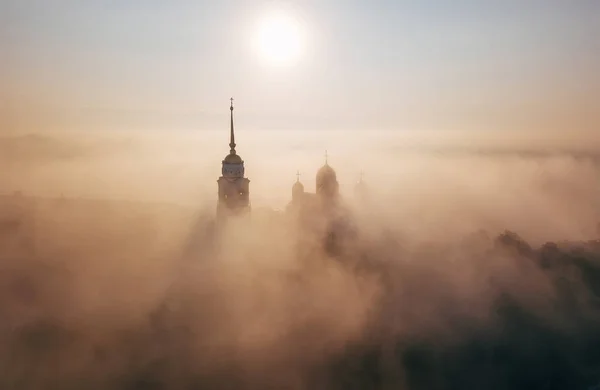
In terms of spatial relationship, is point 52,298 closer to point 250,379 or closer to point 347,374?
point 250,379

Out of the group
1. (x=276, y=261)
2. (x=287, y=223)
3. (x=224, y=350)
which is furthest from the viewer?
(x=287, y=223)

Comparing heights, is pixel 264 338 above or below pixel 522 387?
above

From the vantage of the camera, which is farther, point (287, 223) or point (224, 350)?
point (287, 223)

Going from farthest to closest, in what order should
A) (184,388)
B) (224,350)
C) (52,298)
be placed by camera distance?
(52,298) → (224,350) → (184,388)

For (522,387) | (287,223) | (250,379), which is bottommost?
(522,387)

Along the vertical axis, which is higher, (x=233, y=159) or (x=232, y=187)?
(x=233, y=159)

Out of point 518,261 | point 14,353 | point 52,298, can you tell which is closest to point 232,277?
point 52,298

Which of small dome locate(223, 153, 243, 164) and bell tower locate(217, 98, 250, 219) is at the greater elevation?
small dome locate(223, 153, 243, 164)

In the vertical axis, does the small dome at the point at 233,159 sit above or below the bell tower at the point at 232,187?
above
